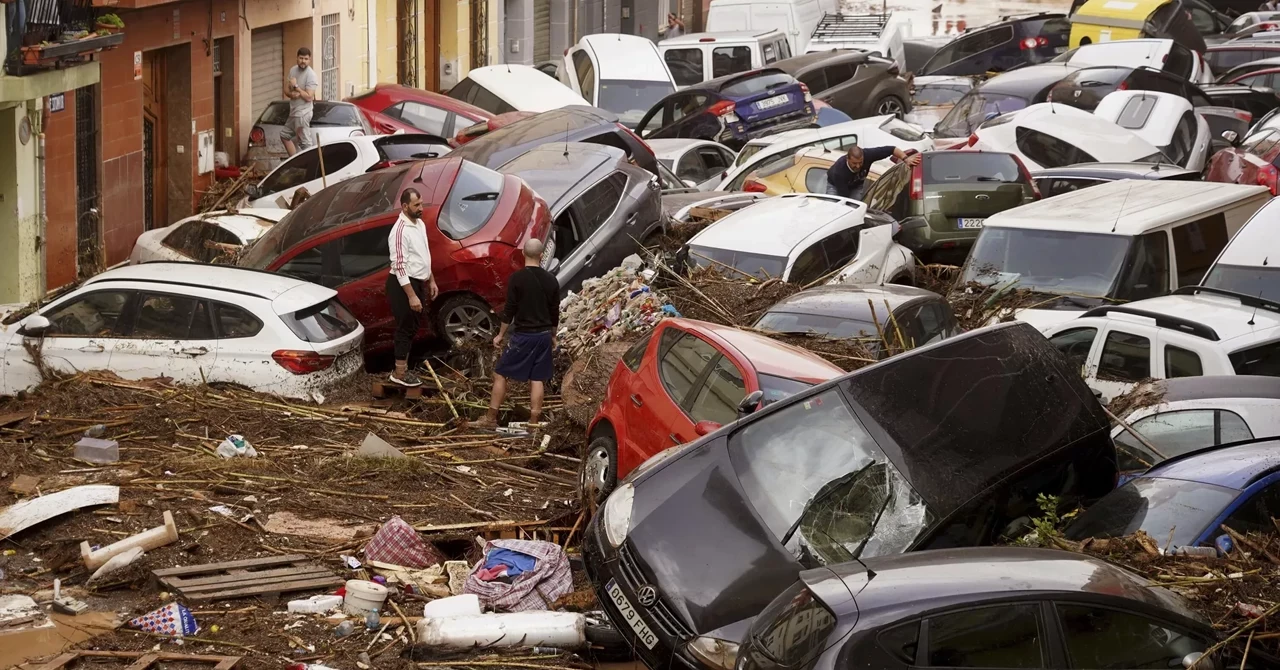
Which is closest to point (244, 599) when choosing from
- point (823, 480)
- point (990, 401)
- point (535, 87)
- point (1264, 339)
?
point (823, 480)

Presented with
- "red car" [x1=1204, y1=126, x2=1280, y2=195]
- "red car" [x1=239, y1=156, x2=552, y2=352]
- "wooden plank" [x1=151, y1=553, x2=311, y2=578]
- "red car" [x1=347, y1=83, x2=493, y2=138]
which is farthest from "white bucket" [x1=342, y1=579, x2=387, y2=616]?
"red car" [x1=347, y1=83, x2=493, y2=138]

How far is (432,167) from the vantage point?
1430cm

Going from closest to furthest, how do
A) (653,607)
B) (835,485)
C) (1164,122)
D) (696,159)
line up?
1. (653,607)
2. (835,485)
3. (1164,122)
4. (696,159)

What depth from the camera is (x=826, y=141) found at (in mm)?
21375

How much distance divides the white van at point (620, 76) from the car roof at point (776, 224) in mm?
11492

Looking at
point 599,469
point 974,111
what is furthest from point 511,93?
point 599,469

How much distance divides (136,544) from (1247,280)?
31.4ft

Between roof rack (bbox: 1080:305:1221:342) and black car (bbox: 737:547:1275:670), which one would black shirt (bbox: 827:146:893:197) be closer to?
roof rack (bbox: 1080:305:1221:342)

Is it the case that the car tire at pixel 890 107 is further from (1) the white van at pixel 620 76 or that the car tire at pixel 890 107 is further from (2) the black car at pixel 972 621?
(2) the black car at pixel 972 621

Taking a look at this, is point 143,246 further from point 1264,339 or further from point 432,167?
point 1264,339

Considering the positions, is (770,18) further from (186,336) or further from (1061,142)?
(186,336)

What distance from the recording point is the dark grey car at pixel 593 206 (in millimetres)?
14914

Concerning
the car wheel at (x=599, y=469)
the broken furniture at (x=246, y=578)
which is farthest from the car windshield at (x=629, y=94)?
the broken furniture at (x=246, y=578)

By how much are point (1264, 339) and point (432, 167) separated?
7.33 metres
